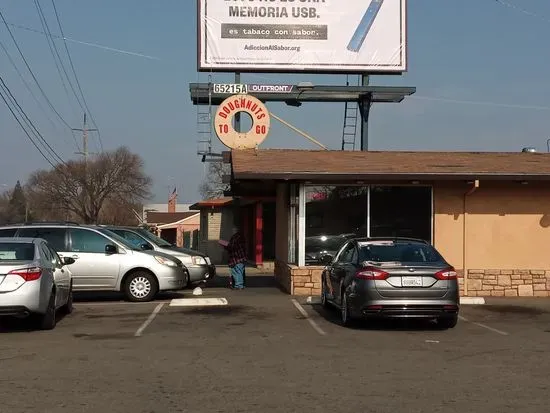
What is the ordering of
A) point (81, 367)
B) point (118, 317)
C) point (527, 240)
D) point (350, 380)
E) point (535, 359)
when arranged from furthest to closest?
point (527, 240) < point (118, 317) < point (535, 359) < point (81, 367) < point (350, 380)

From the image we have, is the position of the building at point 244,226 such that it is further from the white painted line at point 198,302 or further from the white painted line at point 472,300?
the white painted line at point 472,300

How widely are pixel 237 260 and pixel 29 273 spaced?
8477mm

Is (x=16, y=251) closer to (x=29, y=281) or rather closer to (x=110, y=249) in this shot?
(x=29, y=281)

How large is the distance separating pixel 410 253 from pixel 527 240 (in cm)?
643

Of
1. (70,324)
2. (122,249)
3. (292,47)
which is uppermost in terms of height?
(292,47)

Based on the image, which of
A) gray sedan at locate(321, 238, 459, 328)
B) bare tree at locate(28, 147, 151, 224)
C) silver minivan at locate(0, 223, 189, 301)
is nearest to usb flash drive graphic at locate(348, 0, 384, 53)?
silver minivan at locate(0, 223, 189, 301)

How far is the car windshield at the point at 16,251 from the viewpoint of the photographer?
441 inches

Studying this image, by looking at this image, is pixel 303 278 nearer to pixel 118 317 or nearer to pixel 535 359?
pixel 118 317

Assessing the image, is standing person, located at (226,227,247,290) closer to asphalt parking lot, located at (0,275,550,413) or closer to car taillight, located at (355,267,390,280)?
asphalt parking lot, located at (0,275,550,413)

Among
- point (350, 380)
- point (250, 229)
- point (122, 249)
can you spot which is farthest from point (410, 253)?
point (250, 229)

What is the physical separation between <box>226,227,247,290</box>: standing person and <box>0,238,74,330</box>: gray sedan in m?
7.09

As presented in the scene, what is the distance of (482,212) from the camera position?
17.2 m

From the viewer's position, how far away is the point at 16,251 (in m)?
11.4

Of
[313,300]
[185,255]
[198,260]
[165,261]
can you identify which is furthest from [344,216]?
[185,255]
